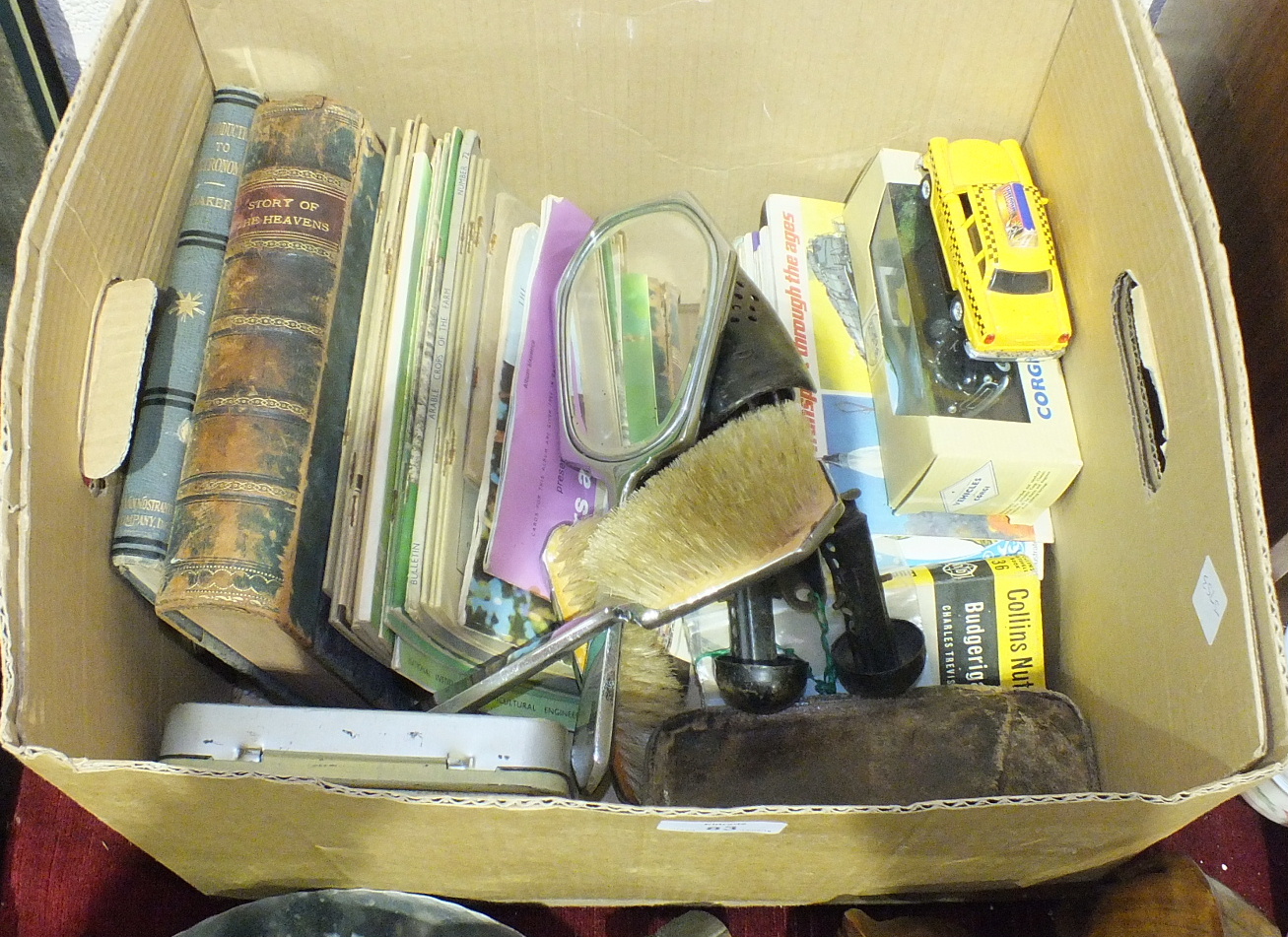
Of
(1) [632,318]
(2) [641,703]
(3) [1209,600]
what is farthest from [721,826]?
(1) [632,318]

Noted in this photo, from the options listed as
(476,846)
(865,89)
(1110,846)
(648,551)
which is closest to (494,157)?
(865,89)

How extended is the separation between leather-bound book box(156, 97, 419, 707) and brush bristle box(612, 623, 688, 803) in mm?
216

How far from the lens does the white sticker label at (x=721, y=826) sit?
53 cm

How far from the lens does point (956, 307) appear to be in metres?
0.80

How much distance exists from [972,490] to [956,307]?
161mm

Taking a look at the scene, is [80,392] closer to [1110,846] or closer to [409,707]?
[409,707]

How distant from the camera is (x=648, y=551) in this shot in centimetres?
65

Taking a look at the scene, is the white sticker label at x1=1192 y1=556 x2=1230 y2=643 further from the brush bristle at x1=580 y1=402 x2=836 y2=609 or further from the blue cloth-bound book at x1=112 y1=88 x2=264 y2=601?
the blue cloth-bound book at x1=112 y1=88 x2=264 y2=601

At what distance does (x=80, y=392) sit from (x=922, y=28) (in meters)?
0.75

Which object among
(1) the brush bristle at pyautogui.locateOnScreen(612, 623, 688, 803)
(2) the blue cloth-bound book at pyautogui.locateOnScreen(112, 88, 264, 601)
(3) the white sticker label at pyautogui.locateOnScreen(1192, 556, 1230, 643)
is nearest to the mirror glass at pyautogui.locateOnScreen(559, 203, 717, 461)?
(1) the brush bristle at pyautogui.locateOnScreen(612, 623, 688, 803)

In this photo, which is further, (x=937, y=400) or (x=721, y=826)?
(x=937, y=400)

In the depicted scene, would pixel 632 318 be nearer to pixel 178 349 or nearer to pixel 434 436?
pixel 434 436

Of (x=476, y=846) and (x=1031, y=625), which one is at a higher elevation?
(x=1031, y=625)

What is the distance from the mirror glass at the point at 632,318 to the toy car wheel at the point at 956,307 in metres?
0.22
